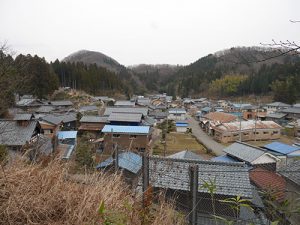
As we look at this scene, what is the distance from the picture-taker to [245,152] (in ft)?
45.4

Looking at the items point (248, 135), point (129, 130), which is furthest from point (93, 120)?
point (248, 135)

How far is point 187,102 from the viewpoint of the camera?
170ft

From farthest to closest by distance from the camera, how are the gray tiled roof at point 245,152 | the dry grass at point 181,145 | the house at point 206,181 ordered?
1. the dry grass at point 181,145
2. the gray tiled roof at point 245,152
3. the house at point 206,181

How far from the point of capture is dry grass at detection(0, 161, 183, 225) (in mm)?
1709

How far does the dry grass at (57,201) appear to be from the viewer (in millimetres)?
1709

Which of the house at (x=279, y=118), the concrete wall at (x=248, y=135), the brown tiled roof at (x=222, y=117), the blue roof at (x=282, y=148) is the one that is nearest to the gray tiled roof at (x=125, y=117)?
the concrete wall at (x=248, y=135)

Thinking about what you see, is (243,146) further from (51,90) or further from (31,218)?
(51,90)

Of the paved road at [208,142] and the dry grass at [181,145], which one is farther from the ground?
the dry grass at [181,145]

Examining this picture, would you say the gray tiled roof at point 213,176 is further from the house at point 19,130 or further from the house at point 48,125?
the house at point 48,125

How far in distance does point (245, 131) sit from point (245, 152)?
12033 mm

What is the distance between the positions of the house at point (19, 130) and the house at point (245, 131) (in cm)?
1689

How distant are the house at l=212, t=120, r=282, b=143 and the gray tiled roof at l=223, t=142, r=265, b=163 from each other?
996 centimetres

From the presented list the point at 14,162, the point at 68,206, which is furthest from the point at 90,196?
the point at 14,162

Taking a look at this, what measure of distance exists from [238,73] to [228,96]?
46.6ft
